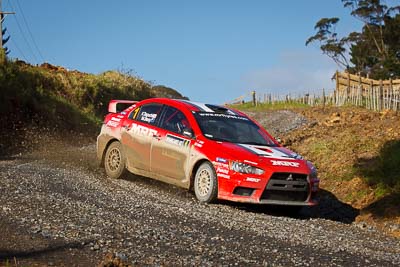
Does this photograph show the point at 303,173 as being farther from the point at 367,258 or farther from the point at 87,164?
the point at 87,164

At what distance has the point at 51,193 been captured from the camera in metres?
8.87

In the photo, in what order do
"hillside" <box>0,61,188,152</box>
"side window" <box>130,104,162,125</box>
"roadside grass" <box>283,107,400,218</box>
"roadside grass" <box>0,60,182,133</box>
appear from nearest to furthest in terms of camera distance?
"side window" <box>130,104,162,125</box> < "roadside grass" <box>283,107,400,218</box> < "hillside" <box>0,61,188,152</box> < "roadside grass" <box>0,60,182,133</box>

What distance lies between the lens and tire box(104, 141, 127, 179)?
37.9 ft

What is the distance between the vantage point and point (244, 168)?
31.3ft

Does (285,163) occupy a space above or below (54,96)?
below

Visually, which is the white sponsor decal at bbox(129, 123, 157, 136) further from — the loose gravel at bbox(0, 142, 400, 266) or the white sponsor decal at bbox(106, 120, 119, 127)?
the loose gravel at bbox(0, 142, 400, 266)

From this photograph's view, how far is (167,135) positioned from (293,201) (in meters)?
2.49

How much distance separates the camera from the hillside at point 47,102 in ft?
60.5

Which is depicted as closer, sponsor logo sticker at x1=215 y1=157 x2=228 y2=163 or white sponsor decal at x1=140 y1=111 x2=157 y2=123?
sponsor logo sticker at x1=215 y1=157 x2=228 y2=163

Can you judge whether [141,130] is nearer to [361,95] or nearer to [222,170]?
[222,170]

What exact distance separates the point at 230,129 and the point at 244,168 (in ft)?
4.64

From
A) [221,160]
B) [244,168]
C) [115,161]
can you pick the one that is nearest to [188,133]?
[221,160]

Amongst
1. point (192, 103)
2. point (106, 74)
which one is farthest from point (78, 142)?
point (106, 74)

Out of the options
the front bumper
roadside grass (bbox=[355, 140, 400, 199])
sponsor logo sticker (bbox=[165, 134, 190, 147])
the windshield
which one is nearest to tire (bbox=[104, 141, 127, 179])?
sponsor logo sticker (bbox=[165, 134, 190, 147])
